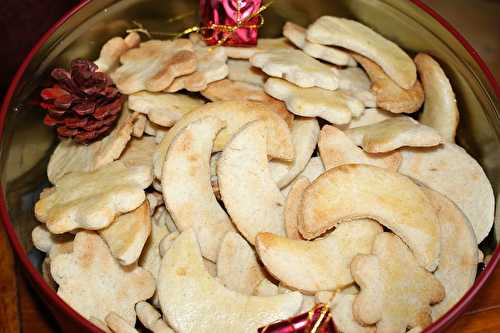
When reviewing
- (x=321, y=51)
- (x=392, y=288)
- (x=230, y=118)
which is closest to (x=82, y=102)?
(x=230, y=118)

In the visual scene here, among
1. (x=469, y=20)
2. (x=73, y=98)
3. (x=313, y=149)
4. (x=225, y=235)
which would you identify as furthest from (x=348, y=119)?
(x=469, y=20)

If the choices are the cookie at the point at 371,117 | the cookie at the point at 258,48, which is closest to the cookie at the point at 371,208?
the cookie at the point at 371,117

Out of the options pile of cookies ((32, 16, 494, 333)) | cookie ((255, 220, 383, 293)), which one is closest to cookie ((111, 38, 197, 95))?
pile of cookies ((32, 16, 494, 333))

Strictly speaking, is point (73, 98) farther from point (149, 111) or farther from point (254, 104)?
point (254, 104)

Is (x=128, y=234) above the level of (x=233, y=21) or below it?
below

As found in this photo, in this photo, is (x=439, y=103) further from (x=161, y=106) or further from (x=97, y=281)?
(x=97, y=281)

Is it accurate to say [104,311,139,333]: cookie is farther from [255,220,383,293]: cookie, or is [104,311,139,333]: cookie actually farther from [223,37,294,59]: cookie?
[223,37,294,59]: cookie

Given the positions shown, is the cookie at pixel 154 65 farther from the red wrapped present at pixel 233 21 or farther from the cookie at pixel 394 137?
the cookie at pixel 394 137
